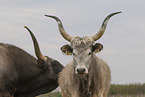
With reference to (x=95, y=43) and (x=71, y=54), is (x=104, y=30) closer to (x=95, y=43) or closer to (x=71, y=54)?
(x=95, y=43)

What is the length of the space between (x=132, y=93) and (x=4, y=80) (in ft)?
33.6

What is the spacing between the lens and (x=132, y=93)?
17562mm

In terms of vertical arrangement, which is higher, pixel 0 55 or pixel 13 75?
pixel 0 55

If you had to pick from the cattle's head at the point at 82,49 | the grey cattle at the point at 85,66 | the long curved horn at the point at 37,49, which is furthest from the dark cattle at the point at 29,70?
the cattle's head at the point at 82,49

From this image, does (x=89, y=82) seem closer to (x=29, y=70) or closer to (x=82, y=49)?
(x=82, y=49)

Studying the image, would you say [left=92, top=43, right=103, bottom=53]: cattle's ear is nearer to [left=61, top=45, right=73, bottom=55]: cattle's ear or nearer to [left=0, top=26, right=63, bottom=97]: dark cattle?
[left=61, top=45, right=73, bottom=55]: cattle's ear

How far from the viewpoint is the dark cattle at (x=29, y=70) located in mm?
11156

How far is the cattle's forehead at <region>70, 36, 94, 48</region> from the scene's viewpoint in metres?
7.08

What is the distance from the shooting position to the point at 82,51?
274 inches

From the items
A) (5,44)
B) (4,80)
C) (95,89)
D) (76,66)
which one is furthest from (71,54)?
(5,44)

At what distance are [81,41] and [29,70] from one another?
5270mm

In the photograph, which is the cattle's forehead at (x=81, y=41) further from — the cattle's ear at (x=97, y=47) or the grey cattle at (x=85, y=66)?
the cattle's ear at (x=97, y=47)

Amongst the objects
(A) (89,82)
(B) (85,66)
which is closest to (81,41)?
(B) (85,66)

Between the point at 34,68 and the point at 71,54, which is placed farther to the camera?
the point at 34,68
